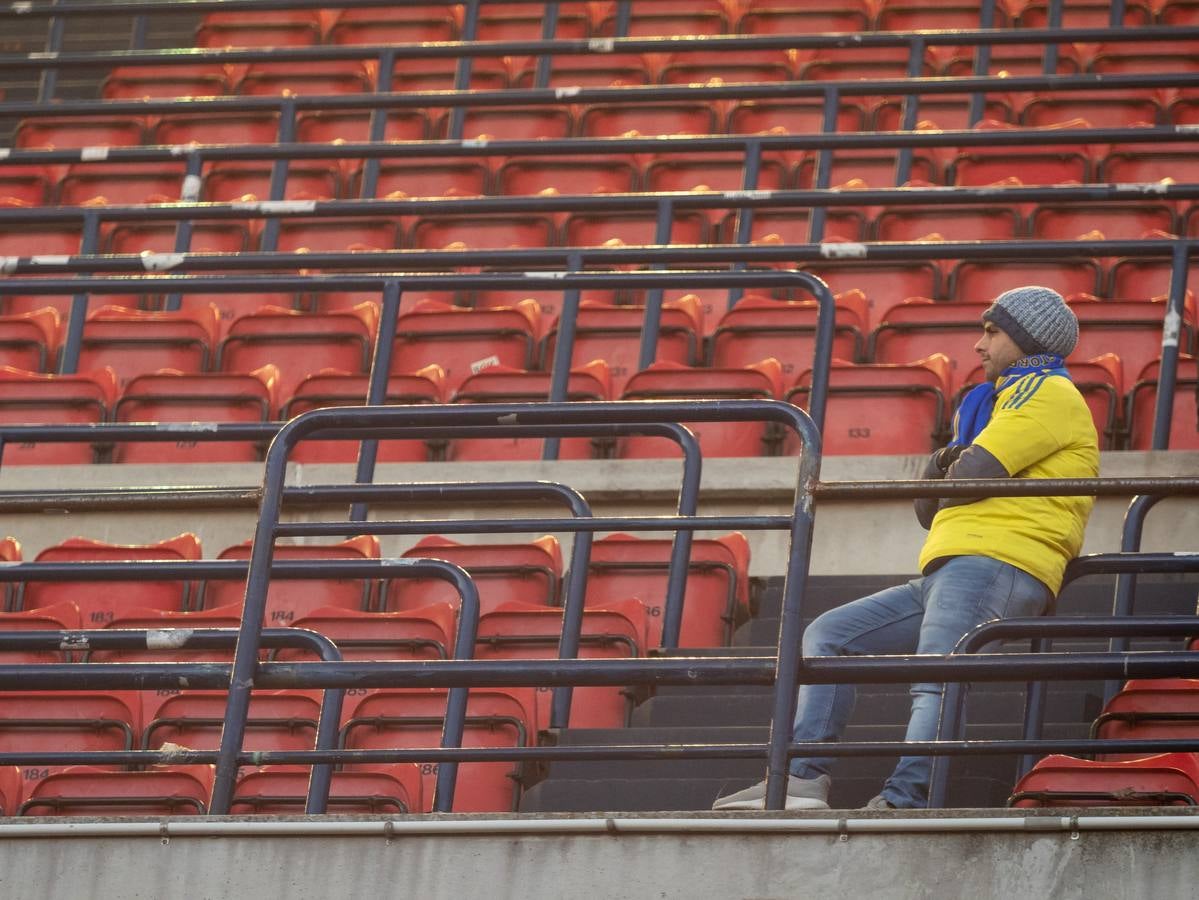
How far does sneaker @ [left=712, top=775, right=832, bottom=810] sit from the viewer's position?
418 cm

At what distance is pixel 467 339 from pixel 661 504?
1.25m

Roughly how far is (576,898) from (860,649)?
1058 millimetres

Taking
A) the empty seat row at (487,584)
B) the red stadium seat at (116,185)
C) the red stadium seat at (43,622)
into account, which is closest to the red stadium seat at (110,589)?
the empty seat row at (487,584)

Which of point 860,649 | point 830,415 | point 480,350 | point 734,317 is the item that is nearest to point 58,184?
point 480,350

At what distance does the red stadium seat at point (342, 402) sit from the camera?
6.80 m

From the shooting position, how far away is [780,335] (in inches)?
271

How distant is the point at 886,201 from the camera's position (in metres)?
6.70

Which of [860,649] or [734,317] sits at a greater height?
[734,317]

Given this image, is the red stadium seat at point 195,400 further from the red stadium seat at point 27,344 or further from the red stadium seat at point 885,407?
the red stadium seat at point 885,407

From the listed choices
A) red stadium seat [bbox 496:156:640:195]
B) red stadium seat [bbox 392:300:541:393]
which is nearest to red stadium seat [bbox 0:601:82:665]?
red stadium seat [bbox 392:300:541:393]

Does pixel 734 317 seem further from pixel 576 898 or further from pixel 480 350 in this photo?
pixel 576 898

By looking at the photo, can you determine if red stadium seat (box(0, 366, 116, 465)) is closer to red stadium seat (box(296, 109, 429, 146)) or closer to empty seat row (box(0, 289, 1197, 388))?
empty seat row (box(0, 289, 1197, 388))

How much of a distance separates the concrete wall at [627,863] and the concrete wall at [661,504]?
5.57ft

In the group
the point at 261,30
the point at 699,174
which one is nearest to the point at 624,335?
the point at 699,174
